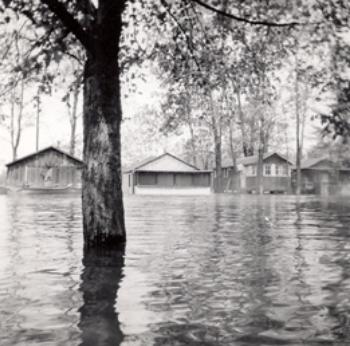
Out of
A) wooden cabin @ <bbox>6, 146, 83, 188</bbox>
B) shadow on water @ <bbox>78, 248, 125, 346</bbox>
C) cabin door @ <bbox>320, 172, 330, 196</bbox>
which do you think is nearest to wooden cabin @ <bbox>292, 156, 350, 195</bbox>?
cabin door @ <bbox>320, 172, 330, 196</bbox>

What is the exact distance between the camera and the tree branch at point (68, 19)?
9352 mm

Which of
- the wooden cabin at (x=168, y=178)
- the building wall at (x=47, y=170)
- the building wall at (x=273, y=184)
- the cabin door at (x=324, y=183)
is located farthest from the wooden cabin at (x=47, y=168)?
the cabin door at (x=324, y=183)

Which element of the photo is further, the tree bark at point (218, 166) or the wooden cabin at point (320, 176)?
the wooden cabin at point (320, 176)

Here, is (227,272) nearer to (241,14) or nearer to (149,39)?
(241,14)

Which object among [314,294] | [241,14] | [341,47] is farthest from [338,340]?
[241,14]

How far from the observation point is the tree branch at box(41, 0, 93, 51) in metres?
9.35

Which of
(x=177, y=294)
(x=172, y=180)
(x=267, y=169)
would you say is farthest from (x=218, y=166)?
(x=177, y=294)

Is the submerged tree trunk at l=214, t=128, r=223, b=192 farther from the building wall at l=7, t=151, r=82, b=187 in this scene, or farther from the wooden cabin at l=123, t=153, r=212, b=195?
the building wall at l=7, t=151, r=82, b=187

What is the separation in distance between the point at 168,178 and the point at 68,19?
59.2 m

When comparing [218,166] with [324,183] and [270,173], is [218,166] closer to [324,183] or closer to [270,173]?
[270,173]

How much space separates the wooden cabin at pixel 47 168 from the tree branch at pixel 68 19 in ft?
154

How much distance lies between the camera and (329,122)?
6.93 m

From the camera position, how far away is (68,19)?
9500 mm

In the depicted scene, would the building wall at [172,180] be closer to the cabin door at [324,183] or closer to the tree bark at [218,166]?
the tree bark at [218,166]
